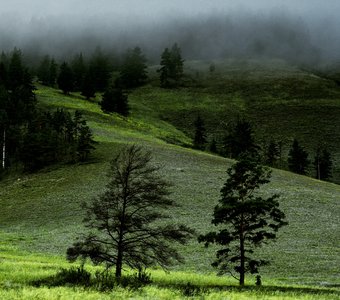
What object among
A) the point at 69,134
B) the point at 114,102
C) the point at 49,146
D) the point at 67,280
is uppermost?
the point at 114,102

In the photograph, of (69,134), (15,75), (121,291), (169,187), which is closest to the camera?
(121,291)

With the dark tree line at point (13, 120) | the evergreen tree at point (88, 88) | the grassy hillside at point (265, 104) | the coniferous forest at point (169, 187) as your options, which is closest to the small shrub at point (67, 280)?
the coniferous forest at point (169, 187)

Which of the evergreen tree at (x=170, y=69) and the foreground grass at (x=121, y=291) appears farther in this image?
the evergreen tree at (x=170, y=69)

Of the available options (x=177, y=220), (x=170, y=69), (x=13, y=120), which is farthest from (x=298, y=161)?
(x=170, y=69)

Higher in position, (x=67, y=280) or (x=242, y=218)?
(x=242, y=218)

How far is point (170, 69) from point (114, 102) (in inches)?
2470

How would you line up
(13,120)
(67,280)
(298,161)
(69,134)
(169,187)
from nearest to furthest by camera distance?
(67,280)
(169,187)
(69,134)
(13,120)
(298,161)

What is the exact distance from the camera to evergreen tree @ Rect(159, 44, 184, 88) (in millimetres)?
180250

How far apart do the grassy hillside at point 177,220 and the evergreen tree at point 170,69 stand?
71.0 meters

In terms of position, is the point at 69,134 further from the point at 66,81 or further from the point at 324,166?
the point at 66,81

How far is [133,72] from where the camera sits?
185500 millimetres

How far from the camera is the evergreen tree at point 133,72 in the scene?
183m

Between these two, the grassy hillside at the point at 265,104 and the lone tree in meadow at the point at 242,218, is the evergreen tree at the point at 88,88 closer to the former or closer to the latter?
the grassy hillside at the point at 265,104

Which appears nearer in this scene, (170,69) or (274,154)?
(274,154)
